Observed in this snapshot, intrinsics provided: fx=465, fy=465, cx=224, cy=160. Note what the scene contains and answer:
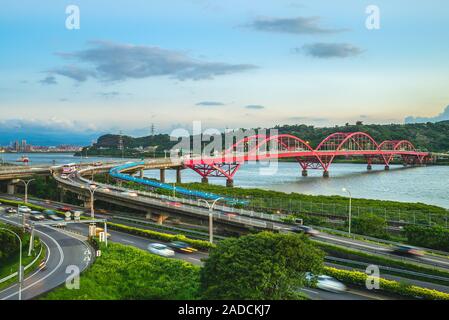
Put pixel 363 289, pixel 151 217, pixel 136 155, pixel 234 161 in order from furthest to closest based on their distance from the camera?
1. pixel 136 155
2. pixel 234 161
3. pixel 151 217
4. pixel 363 289

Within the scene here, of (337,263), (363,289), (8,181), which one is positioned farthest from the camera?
(8,181)

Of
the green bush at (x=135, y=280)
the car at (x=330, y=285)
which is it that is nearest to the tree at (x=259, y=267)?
the green bush at (x=135, y=280)

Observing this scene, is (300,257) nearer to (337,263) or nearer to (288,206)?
(337,263)

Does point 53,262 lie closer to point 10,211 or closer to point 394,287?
point 394,287

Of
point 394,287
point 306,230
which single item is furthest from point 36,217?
point 394,287

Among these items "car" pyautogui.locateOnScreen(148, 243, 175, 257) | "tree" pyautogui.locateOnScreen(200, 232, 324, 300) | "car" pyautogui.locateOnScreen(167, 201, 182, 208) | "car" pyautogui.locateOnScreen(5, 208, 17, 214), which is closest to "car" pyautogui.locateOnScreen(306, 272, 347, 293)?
"tree" pyautogui.locateOnScreen(200, 232, 324, 300)

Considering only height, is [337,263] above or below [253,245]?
below

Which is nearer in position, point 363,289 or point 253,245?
point 253,245
